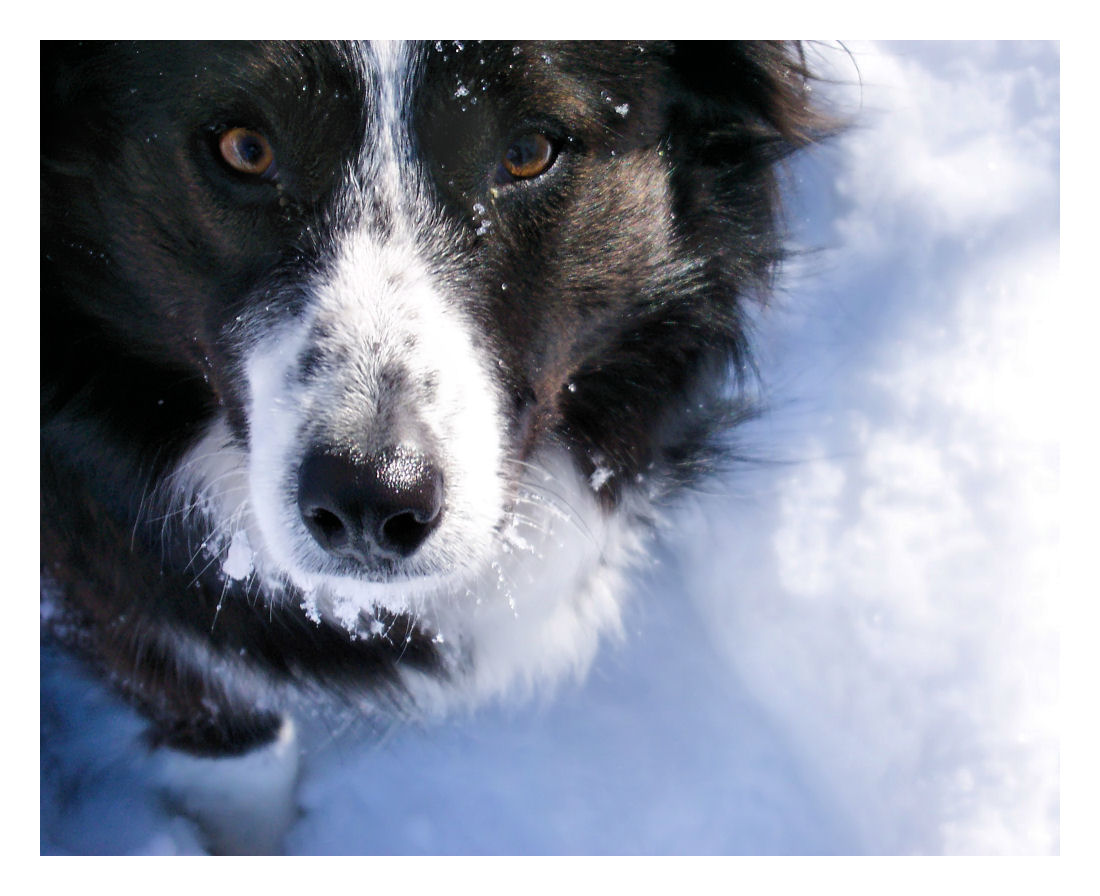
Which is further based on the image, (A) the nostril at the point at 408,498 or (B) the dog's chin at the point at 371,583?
(B) the dog's chin at the point at 371,583

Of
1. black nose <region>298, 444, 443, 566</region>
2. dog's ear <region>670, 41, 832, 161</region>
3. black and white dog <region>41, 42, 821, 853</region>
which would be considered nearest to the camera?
black nose <region>298, 444, 443, 566</region>

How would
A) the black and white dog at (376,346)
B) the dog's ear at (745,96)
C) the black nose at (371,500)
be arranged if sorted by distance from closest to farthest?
the black nose at (371,500)
the black and white dog at (376,346)
the dog's ear at (745,96)

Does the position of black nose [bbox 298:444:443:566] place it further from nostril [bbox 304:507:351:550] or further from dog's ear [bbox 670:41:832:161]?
dog's ear [bbox 670:41:832:161]

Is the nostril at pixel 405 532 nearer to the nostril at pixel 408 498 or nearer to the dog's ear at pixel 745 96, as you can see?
the nostril at pixel 408 498

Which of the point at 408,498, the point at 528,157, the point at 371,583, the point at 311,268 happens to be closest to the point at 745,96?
the point at 528,157

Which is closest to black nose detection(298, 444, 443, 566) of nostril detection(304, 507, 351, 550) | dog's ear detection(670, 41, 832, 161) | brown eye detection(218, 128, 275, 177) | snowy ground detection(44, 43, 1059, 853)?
nostril detection(304, 507, 351, 550)

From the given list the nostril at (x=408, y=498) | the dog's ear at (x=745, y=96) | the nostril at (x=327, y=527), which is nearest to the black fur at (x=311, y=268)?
the dog's ear at (x=745, y=96)
